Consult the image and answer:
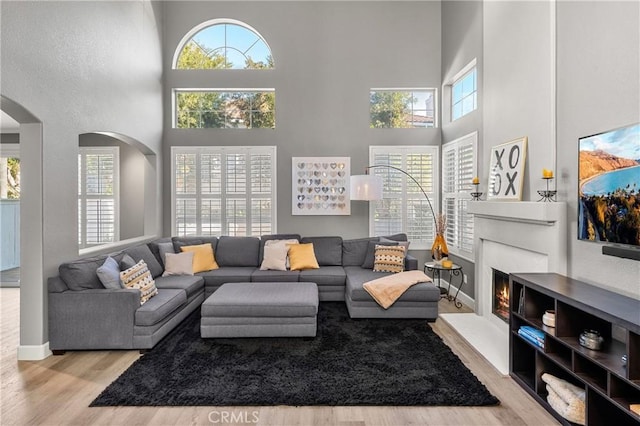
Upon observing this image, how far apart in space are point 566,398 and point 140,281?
3644mm

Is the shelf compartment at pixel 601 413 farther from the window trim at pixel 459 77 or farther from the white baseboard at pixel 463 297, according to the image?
the window trim at pixel 459 77

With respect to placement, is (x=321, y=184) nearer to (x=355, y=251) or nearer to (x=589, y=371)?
(x=355, y=251)

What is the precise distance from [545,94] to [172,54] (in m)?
5.27

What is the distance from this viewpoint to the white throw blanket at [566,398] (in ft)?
6.75

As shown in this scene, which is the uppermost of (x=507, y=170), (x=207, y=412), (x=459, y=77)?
(x=459, y=77)

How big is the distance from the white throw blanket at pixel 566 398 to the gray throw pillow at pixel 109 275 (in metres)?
3.68

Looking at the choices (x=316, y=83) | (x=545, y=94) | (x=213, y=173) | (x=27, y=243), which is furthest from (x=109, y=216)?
(x=545, y=94)

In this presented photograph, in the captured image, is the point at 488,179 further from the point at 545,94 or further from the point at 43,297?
the point at 43,297

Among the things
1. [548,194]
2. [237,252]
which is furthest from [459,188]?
[237,252]

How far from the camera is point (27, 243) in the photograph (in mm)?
3014

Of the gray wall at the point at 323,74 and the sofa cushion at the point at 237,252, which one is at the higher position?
the gray wall at the point at 323,74

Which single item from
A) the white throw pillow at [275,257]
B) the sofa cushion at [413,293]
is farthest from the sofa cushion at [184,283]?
the sofa cushion at [413,293]

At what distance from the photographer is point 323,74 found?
18.0 ft

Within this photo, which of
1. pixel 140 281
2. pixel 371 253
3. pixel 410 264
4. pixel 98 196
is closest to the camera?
pixel 140 281
